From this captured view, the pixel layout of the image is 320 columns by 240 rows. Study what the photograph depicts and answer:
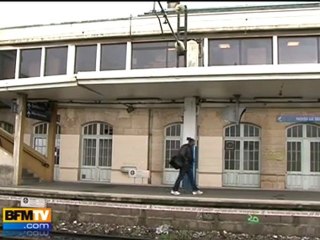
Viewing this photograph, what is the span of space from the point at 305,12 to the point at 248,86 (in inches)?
219

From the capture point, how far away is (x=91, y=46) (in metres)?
18.6

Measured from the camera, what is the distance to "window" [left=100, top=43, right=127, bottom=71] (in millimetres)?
18078

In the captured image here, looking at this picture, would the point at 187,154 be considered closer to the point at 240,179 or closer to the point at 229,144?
the point at 229,144

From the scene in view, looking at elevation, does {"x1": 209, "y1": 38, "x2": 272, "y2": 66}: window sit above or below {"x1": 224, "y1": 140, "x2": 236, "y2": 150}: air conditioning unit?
above

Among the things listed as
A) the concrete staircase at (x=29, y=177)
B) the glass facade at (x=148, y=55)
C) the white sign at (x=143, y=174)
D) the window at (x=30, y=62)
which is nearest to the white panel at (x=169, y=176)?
the white sign at (x=143, y=174)

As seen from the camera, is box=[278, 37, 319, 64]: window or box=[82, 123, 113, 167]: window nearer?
box=[278, 37, 319, 64]: window

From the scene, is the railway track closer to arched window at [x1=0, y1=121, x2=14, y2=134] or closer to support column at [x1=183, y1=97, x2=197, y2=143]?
support column at [x1=183, y1=97, x2=197, y2=143]

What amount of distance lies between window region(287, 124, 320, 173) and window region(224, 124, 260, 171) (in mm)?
1236

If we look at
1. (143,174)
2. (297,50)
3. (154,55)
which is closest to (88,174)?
(143,174)

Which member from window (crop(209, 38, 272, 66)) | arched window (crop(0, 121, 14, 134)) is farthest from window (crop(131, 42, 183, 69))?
arched window (crop(0, 121, 14, 134))

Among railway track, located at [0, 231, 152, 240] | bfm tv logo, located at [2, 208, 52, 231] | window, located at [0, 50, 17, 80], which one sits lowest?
railway track, located at [0, 231, 152, 240]

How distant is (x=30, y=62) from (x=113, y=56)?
391cm

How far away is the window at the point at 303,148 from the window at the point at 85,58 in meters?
8.39

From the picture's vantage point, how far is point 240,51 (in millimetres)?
17000
